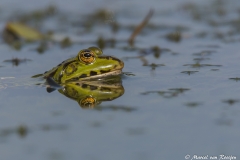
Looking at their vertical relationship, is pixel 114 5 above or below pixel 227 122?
above

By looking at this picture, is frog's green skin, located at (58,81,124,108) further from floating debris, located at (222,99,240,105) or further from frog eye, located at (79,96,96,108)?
floating debris, located at (222,99,240,105)

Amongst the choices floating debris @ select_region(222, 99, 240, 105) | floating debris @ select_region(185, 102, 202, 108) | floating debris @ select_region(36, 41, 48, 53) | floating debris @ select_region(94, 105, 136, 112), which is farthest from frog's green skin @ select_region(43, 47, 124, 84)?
floating debris @ select_region(36, 41, 48, 53)

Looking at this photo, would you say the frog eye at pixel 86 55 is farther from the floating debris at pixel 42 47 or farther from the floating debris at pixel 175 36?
the floating debris at pixel 175 36

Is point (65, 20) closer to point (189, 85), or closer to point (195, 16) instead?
point (195, 16)

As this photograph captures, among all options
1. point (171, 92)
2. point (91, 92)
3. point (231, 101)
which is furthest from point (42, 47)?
point (231, 101)

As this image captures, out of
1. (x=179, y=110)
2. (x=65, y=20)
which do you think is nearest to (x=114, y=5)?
(x=65, y=20)

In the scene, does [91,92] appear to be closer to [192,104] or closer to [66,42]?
[192,104]

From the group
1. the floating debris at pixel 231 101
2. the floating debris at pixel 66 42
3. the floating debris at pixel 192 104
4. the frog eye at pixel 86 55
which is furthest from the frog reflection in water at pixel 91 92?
the floating debris at pixel 66 42

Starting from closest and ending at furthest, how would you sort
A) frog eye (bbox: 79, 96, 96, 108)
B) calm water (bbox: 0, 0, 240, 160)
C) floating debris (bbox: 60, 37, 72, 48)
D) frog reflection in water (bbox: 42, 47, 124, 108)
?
1. calm water (bbox: 0, 0, 240, 160)
2. frog eye (bbox: 79, 96, 96, 108)
3. frog reflection in water (bbox: 42, 47, 124, 108)
4. floating debris (bbox: 60, 37, 72, 48)
